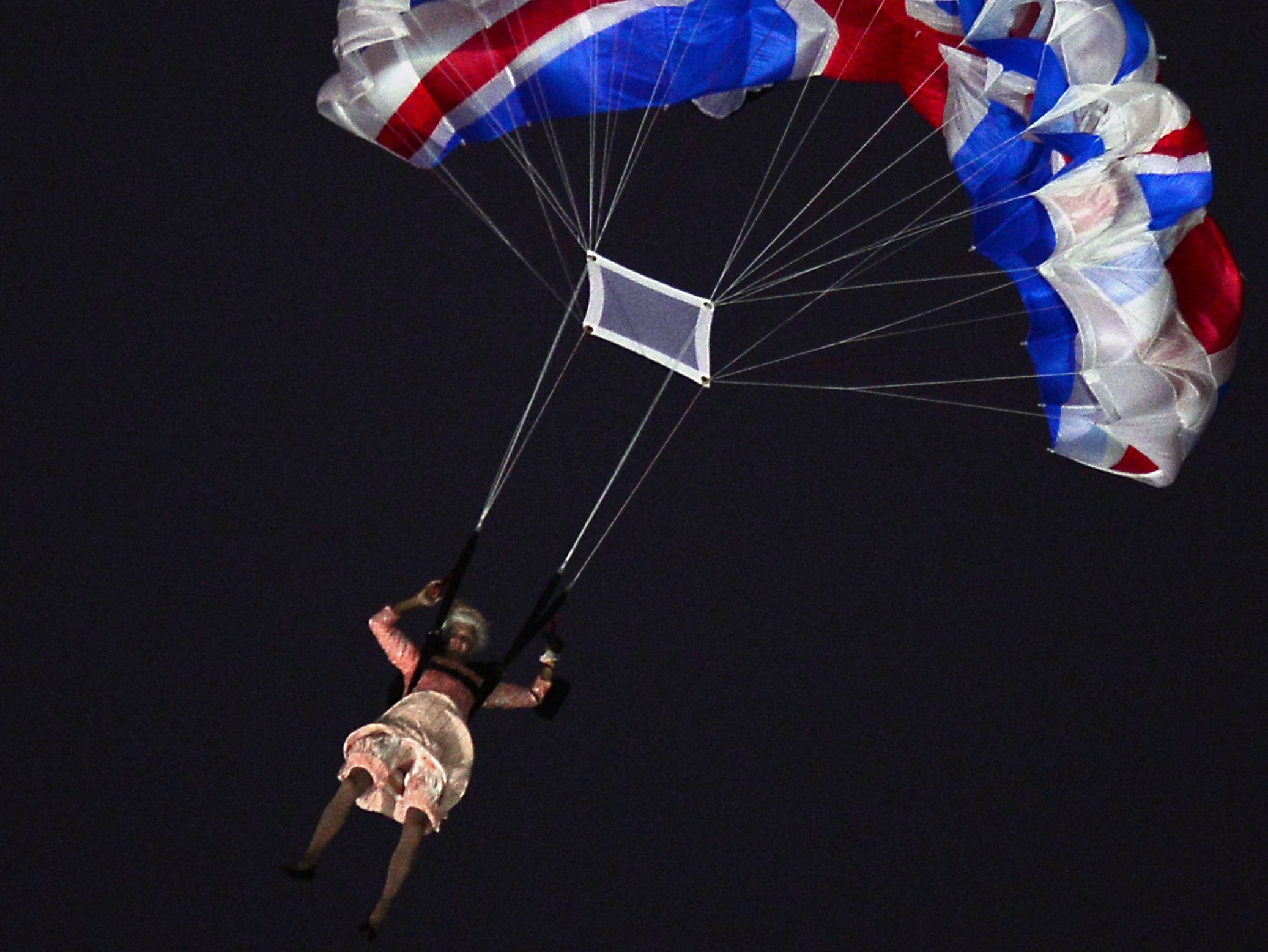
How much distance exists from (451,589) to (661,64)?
1624 millimetres

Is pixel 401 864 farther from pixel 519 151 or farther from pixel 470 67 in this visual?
pixel 470 67

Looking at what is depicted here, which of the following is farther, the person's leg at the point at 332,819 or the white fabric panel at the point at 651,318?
the white fabric panel at the point at 651,318

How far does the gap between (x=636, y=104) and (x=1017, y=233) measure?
3.81ft

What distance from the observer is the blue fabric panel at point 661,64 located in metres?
5.52

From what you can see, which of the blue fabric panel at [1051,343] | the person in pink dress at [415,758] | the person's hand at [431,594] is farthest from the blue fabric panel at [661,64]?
the person in pink dress at [415,758]

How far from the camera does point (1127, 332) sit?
504 centimetres

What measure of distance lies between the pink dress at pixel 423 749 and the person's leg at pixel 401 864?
0.02 meters

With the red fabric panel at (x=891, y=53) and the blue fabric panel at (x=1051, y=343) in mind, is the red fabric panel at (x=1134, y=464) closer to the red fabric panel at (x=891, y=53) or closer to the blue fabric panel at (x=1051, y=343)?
the blue fabric panel at (x=1051, y=343)

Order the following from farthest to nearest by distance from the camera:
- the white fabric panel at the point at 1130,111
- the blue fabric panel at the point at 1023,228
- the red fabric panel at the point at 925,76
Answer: the red fabric panel at the point at 925,76 → the blue fabric panel at the point at 1023,228 → the white fabric panel at the point at 1130,111

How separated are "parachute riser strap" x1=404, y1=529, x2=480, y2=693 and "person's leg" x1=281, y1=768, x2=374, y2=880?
28cm

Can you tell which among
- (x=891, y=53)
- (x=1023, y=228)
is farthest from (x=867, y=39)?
(x=1023, y=228)

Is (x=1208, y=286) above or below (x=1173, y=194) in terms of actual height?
below

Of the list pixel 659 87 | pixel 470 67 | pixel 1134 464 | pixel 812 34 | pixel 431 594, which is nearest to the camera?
pixel 431 594

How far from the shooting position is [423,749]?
4941mm
